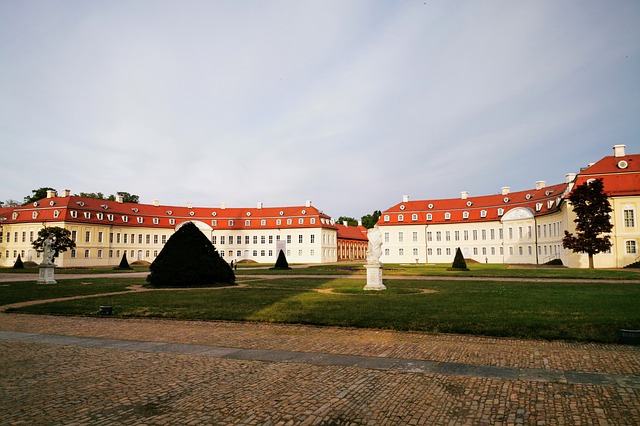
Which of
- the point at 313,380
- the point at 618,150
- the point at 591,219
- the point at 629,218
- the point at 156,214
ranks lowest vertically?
the point at 313,380

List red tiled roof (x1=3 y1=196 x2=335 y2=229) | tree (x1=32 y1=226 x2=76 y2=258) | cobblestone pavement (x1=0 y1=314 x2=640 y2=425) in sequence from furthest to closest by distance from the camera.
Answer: red tiled roof (x1=3 y1=196 x2=335 y2=229)
tree (x1=32 y1=226 x2=76 y2=258)
cobblestone pavement (x1=0 y1=314 x2=640 y2=425)

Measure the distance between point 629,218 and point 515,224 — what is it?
790 inches

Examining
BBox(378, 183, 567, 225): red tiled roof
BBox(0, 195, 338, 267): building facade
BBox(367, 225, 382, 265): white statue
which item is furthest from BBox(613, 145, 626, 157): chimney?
BBox(0, 195, 338, 267): building facade

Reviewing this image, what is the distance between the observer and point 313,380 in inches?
249

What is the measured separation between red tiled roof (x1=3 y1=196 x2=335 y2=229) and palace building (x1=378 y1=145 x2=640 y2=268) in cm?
1540

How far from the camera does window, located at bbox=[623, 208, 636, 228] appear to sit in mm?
40281

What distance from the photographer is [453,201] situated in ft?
233

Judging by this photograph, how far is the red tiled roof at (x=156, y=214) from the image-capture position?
207 feet

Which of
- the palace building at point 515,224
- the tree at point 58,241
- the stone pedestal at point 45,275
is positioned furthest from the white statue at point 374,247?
the tree at point 58,241

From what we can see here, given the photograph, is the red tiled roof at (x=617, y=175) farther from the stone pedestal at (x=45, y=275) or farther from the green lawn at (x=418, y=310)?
the stone pedestal at (x=45, y=275)

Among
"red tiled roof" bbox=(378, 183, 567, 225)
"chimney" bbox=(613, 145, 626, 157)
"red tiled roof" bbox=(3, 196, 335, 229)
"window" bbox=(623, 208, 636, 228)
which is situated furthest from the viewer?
"red tiled roof" bbox=(3, 196, 335, 229)

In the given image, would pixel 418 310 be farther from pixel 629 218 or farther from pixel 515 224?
pixel 515 224

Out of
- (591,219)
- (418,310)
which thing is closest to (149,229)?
(591,219)

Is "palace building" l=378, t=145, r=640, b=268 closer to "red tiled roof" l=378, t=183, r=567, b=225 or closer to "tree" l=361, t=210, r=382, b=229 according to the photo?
"red tiled roof" l=378, t=183, r=567, b=225
